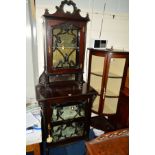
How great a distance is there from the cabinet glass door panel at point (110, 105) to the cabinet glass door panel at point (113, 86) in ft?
A: 0.28

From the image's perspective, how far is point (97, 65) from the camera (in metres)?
2.26

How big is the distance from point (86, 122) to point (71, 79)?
0.56 m

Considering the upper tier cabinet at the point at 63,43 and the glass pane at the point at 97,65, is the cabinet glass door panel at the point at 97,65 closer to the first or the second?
the glass pane at the point at 97,65

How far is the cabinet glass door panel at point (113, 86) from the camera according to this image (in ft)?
7.20

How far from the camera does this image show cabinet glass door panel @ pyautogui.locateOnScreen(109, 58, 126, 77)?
→ 2.15m

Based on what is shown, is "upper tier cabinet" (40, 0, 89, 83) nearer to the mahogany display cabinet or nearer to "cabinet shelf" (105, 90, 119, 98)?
the mahogany display cabinet

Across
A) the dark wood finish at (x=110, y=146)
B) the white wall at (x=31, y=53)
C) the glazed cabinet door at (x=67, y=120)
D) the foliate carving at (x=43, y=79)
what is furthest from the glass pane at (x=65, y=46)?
the dark wood finish at (x=110, y=146)

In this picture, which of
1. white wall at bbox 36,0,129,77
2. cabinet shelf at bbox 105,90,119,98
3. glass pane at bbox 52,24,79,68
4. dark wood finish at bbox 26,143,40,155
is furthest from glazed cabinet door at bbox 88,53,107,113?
dark wood finish at bbox 26,143,40,155

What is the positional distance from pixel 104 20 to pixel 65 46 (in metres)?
0.88

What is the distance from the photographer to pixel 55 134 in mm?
1881

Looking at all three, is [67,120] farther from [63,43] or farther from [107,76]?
[63,43]

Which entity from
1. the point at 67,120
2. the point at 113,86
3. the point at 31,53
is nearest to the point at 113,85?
the point at 113,86
